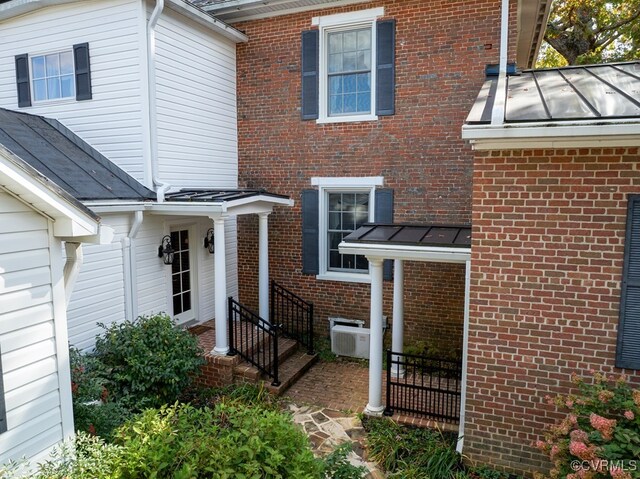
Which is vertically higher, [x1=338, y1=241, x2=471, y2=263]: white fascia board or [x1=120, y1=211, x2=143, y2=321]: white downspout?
[x1=338, y1=241, x2=471, y2=263]: white fascia board

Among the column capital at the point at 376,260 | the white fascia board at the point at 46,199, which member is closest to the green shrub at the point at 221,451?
the white fascia board at the point at 46,199

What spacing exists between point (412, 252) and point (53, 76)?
7.28 meters

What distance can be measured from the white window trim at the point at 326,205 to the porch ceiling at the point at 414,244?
7.07 feet

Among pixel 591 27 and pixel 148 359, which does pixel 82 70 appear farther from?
pixel 591 27

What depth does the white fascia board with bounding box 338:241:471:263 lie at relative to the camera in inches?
205

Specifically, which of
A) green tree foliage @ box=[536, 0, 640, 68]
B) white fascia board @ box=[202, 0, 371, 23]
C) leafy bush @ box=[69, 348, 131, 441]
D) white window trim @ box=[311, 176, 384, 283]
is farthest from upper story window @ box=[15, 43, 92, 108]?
green tree foliage @ box=[536, 0, 640, 68]

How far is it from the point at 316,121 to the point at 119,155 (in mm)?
3640

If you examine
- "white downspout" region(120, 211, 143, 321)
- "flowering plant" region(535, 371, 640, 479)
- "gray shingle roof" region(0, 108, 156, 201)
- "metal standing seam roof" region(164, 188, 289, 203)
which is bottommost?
"flowering plant" region(535, 371, 640, 479)

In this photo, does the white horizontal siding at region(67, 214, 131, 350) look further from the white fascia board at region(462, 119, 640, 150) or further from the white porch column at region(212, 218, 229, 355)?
the white fascia board at region(462, 119, 640, 150)

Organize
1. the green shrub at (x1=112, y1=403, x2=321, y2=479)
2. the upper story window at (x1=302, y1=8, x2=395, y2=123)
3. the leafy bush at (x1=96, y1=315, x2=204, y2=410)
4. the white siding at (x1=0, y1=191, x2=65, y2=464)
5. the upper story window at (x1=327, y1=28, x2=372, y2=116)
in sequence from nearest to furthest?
the green shrub at (x1=112, y1=403, x2=321, y2=479), the white siding at (x1=0, y1=191, x2=65, y2=464), the leafy bush at (x1=96, y1=315, x2=204, y2=410), the upper story window at (x1=302, y1=8, x2=395, y2=123), the upper story window at (x1=327, y1=28, x2=372, y2=116)

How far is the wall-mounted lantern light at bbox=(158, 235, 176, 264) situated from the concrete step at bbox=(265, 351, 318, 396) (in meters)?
2.73

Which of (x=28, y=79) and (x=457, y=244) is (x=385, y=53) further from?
(x=28, y=79)

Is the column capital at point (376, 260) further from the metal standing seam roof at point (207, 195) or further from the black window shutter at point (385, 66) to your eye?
the black window shutter at point (385, 66)

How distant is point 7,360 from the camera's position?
3.36 meters
